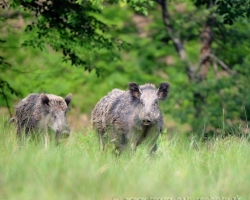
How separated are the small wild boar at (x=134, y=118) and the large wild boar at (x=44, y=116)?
605 millimetres

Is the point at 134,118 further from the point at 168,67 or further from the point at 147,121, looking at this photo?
the point at 168,67

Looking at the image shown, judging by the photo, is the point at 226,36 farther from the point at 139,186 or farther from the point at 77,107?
the point at 139,186

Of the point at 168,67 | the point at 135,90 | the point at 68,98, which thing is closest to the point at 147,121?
the point at 135,90

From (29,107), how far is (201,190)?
4.02 m

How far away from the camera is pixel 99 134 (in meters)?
12.0

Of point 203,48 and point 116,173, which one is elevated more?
point 116,173

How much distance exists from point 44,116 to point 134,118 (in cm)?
142

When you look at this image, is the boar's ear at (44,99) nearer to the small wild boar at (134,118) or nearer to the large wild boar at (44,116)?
the large wild boar at (44,116)

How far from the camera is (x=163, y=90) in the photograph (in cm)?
1141

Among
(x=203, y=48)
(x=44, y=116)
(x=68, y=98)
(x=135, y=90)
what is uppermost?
(x=135, y=90)

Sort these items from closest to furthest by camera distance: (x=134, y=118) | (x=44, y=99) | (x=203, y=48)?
(x=134, y=118) < (x=44, y=99) < (x=203, y=48)

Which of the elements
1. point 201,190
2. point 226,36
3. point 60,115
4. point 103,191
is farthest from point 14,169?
point 226,36

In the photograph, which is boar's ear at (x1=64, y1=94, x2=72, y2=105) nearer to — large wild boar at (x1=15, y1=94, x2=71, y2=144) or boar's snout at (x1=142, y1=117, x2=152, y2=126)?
large wild boar at (x1=15, y1=94, x2=71, y2=144)

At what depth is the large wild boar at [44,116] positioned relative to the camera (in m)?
11.5
